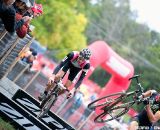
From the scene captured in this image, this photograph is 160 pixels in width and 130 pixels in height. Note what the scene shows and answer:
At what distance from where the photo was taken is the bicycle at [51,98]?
10.9 meters

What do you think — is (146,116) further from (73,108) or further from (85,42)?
(85,42)

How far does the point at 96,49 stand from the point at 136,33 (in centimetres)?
6160

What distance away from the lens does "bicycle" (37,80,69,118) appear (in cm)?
1094

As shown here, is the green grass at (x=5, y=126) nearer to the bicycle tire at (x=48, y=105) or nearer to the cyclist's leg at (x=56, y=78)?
the bicycle tire at (x=48, y=105)

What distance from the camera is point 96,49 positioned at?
21891 millimetres

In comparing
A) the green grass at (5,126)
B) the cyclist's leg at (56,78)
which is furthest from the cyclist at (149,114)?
the green grass at (5,126)

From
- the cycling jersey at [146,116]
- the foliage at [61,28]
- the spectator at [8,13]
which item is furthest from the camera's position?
the foliage at [61,28]

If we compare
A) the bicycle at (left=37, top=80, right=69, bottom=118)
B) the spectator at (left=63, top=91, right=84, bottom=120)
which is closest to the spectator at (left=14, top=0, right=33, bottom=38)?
the bicycle at (left=37, top=80, right=69, bottom=118)

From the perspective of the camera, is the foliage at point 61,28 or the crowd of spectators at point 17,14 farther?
the foliage at point 61,28

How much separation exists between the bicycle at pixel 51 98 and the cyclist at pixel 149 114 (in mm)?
2019

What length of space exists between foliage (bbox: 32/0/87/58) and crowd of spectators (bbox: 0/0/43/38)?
28.6 m

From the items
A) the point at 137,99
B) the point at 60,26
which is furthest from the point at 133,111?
the point at 60,26

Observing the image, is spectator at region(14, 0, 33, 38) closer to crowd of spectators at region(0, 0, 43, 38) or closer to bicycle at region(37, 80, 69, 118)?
crowd of spectators at region(0, 0, 43, 38)

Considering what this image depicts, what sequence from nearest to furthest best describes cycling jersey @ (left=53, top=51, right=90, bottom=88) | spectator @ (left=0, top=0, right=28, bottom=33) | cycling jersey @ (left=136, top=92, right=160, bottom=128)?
spectator @ (left=0, top=0, right=28, bottom=33) < cycling jersey @ (left=136, top=92, right=160, bottom=128) < cycling jersey @ (left=53, top=51, right=90, bottom=88)
